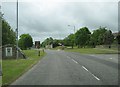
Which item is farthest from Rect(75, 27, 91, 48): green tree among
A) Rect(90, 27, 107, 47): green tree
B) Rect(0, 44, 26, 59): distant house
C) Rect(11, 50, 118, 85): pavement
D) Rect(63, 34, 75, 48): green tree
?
Rect(11, 50, 118, 85): pavement

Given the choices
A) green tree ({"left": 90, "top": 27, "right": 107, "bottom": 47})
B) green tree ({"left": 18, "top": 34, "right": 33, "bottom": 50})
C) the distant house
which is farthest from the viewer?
green tree ({"left": 18, "top": 34, "right": 33, "bottom": 50})

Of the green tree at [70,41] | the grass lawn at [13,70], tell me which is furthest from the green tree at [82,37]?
the grass lawn at [13,70]

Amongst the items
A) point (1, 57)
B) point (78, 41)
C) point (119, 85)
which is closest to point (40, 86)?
point (119, 85)

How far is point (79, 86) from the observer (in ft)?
42.9

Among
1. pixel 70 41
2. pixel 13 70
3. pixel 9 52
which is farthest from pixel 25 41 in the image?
pixel 13 70

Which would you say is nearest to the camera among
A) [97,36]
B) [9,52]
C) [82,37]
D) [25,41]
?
[9,52]

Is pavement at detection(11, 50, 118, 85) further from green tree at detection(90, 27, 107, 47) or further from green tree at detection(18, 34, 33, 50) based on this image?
green tree at detection(18, 34, 33, 50)

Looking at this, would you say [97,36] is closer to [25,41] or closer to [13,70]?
[25,41]

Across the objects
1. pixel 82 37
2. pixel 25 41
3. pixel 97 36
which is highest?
pixel 97 36

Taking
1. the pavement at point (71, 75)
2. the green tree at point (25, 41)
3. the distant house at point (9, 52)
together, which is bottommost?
the pavement at point (71, 75)

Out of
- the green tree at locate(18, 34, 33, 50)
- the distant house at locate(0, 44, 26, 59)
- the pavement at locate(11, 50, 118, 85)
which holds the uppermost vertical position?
the green tree at locate(18, 34, 33, 50)

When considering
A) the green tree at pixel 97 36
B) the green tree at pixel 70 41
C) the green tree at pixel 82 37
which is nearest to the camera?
the green tree at pixel 97 36

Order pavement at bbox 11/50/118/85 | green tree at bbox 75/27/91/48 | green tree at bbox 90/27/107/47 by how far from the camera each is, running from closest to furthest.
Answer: pavement at bbox 11/50/118/85 < green tree at bbox 90/27/107/47 < green tree at bbox 75/27/91/48

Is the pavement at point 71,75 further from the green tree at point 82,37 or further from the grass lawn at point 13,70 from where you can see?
the green tree at point 82,37
